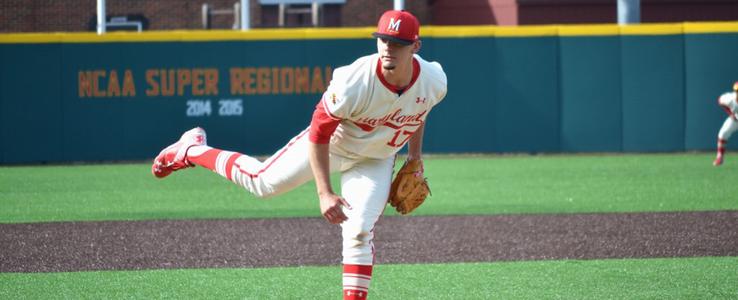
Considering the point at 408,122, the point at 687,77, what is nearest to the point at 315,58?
the point at 687,77

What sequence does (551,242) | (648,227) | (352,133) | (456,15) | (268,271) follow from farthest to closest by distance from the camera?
(456,15)
(648,227)
(551,242)
(268,271)
(352,133)

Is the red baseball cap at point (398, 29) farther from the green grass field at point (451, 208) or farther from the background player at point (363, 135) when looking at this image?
the green grass field at point (451, 208)

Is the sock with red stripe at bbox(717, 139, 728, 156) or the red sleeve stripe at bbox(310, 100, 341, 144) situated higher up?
the red sleeve stripe at bbox(310, 100, 341, 144)

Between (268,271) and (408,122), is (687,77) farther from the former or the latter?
(408,122)

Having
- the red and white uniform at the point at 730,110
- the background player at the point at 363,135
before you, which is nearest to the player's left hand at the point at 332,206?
the background player at the point at 363,135

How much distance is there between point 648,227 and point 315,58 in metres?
9.28

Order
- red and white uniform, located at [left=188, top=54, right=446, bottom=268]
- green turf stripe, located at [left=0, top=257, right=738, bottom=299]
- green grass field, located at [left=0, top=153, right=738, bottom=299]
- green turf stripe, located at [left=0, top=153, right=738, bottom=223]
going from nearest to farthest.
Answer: red and white uniform, located at [left=188, top=54, right=446, bottom=268] < green turf stripe, located at [left=0, top=257, right=738, bottom=299] < green grass field, located at [left=0, top=153, right=738, bottom=299] < green turf stripe, located at [left=0, top=153, right=738, bottom=223]

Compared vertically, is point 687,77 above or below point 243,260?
above

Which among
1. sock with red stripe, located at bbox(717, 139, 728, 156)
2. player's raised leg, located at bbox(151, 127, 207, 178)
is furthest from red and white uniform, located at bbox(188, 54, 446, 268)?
sock with red stripe, located at bbox(717, 139, 728, 156)

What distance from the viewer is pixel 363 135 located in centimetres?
559

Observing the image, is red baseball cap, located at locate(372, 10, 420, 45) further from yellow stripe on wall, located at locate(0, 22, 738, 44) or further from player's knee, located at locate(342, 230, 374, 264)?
yellow stripe on wall, located at locate(0, 22, 738, 44)

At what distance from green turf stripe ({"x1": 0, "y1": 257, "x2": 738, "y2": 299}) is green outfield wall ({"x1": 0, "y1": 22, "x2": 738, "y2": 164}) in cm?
1039

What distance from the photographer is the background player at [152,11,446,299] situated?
17.2 ft

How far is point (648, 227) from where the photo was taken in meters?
9.55
